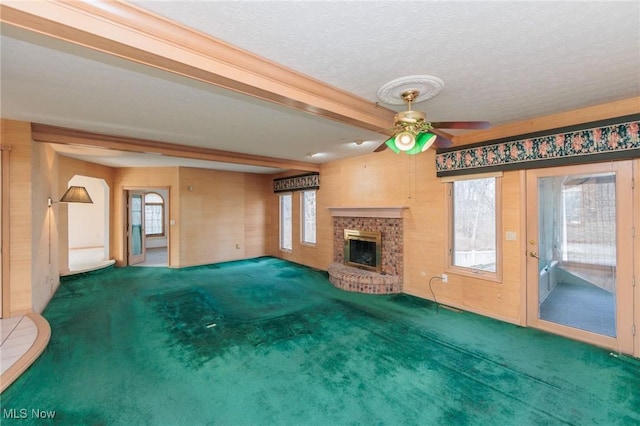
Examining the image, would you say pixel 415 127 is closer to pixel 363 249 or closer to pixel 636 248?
pixel 636 248

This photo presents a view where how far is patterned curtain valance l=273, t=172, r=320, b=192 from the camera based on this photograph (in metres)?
7.01

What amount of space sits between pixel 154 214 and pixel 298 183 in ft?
21.7

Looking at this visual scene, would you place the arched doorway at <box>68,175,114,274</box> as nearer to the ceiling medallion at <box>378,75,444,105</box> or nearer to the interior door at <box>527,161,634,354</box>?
the ceiling medallion at <box>378,75,444,105</box>

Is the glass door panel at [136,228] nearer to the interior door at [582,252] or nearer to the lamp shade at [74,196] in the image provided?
the lamp shade at [74,196]

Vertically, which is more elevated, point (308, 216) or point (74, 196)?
point (74, 196)

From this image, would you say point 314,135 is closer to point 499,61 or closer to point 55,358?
point 499,61

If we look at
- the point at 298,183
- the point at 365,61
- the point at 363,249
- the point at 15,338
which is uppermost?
the point at 365,61

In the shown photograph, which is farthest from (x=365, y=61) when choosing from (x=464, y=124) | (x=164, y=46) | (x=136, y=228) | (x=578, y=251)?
(x=136, y=228)

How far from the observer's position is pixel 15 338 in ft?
9.93

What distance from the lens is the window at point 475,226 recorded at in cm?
395

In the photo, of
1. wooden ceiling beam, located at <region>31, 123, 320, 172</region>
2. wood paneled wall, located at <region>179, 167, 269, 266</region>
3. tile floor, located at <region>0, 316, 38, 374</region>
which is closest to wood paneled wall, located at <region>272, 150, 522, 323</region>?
wooden ceiling beam, located at <region>31, 123, 320, 172</region>

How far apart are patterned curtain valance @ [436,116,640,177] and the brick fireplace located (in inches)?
51.7

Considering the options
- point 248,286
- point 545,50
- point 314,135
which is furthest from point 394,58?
point 248,286

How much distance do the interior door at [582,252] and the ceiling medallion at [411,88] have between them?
2.05 m
